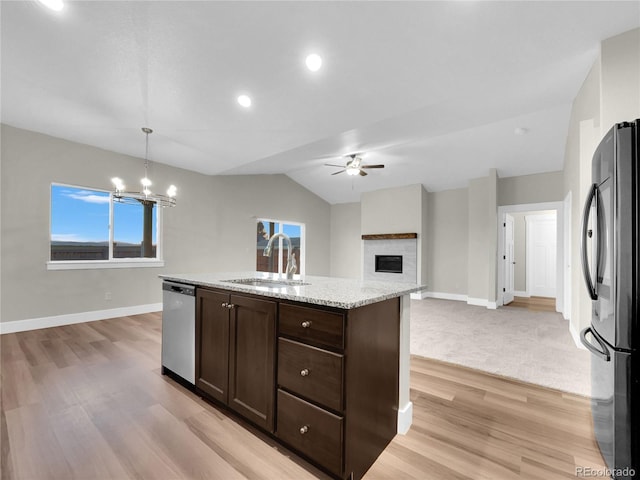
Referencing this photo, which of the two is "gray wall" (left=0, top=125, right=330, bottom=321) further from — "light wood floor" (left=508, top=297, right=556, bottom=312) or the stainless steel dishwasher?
"light wood floor" (left=508, top=297, right=556, bottom=312)

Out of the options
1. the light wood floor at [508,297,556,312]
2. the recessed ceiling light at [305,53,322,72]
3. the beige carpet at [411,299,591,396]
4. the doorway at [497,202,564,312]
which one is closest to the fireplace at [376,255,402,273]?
the beige carpet at [411,299,591,396]

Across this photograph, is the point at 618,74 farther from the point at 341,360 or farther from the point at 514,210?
the point at 514,210

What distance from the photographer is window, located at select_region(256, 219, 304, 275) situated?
6.99 metres

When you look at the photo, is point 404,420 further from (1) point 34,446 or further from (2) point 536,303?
(2) point 536,303

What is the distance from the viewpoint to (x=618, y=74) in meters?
2.22

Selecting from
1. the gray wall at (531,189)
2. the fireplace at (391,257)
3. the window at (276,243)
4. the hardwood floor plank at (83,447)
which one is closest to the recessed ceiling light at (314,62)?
the hardwood floor plank at (83,447)

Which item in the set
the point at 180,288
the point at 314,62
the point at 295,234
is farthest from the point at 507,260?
the point at 180,288

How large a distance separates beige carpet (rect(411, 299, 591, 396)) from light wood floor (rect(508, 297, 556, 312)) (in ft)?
1.68

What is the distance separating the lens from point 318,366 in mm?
1424

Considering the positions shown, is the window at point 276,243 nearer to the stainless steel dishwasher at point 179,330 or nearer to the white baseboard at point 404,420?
the stainless steel dishwasher at point 179,330

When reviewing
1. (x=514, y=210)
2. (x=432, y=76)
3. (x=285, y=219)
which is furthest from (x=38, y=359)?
(x=514, y=210)

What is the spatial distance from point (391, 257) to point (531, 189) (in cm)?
313

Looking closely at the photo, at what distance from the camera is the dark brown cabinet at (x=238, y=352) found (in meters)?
1.67

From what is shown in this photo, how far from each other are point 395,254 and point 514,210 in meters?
2.57
